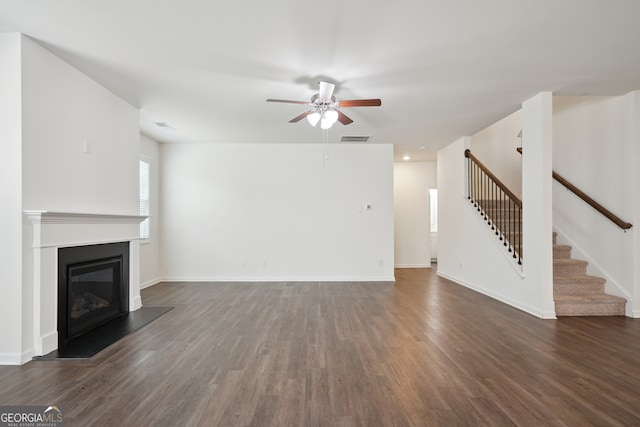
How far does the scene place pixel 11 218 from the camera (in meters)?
2.70

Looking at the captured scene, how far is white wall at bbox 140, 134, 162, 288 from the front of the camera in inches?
230

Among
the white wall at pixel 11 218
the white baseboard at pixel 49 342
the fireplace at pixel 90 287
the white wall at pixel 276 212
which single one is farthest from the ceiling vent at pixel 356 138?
the white baseboard at pixel 49 342

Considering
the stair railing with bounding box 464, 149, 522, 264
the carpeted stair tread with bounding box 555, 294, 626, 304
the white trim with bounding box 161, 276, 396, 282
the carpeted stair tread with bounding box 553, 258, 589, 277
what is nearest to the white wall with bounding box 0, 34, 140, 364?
the white trim with bounding box 161, 276, 396, 282

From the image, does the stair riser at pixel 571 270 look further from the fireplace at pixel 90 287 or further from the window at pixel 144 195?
the window at pixel 144 195

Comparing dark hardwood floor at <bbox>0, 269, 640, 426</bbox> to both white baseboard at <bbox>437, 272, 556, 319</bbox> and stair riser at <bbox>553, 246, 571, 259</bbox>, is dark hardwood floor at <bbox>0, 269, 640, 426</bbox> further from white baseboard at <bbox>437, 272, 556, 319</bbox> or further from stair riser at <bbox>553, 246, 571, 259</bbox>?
stair riser at <bbox>553, 246, 571, 259</bbox>

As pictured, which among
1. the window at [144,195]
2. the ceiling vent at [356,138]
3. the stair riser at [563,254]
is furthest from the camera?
the ceiling vent at [356,138]

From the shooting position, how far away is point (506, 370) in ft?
8.34

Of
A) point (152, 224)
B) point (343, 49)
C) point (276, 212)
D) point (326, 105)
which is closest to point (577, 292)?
point (326, 105)

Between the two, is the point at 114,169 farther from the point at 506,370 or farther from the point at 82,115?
the point at 506,370

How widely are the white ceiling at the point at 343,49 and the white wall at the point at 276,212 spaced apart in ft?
6.41

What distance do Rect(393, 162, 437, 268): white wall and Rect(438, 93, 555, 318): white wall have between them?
1.12 m

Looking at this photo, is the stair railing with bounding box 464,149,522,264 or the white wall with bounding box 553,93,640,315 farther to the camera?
the stair railing with bounding box 464,149,522,264

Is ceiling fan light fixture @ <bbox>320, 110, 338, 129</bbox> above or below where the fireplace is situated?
above

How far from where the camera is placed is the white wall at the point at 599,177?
4.05 m
